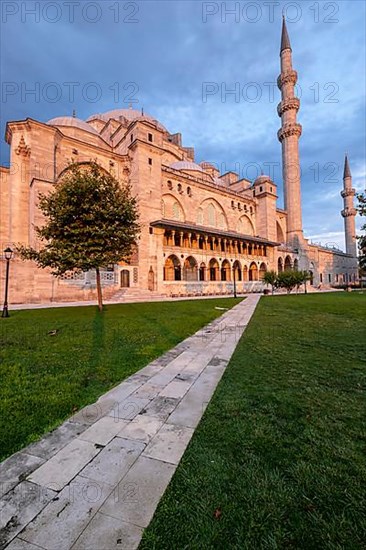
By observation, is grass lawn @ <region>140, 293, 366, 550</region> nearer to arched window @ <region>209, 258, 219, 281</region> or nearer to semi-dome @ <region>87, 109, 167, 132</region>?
arched window @ <region>209, 258, 219, 281</region>

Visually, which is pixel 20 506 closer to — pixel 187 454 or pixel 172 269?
pixel 187 454

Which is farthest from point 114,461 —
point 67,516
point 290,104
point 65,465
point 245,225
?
point 290,104

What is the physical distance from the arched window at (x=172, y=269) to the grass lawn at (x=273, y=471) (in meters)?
29.0

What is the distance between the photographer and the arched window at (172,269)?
33.0 m

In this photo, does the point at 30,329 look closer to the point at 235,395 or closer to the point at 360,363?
the point at 235,395

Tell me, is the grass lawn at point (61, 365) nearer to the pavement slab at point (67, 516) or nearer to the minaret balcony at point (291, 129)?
the pavement slab at point (67, 516)

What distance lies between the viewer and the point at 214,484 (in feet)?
6.32

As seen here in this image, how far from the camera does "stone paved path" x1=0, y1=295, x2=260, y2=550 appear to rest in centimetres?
159

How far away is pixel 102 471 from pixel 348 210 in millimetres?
75141

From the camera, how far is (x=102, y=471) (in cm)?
214

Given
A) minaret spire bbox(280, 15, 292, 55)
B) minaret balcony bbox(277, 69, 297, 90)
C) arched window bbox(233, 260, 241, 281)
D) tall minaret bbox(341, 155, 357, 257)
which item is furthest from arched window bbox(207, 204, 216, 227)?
tall minaret bbox(341, 155, 357, 257)

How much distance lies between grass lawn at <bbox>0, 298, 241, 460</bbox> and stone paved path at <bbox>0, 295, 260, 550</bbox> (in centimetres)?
32

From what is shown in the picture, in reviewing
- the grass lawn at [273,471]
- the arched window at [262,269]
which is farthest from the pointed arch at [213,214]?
the grass lawn at [273,471]

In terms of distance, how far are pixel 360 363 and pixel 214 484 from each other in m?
4.12
